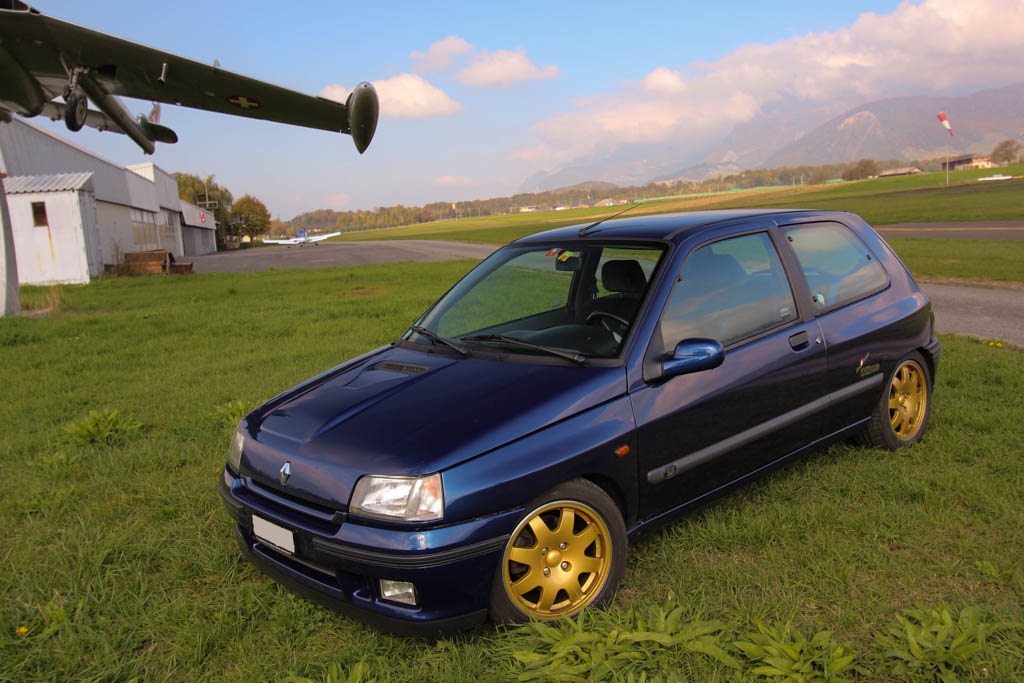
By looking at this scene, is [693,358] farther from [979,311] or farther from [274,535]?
[979,311]

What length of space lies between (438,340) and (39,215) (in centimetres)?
2567

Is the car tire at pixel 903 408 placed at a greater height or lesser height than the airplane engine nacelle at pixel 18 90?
lesser

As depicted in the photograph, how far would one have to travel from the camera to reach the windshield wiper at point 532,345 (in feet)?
9.68

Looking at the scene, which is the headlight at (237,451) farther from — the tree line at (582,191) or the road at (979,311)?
the tree line at (582,191)

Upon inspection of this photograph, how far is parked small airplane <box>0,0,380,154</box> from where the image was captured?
371 inches

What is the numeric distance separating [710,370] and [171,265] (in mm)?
30319

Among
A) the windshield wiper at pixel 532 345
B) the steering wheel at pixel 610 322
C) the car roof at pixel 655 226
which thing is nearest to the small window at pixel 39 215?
the car roof at pixel 655 226

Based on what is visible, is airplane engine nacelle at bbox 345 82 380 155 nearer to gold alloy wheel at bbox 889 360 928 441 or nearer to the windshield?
the windshield

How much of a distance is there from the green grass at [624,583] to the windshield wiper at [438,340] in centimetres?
123

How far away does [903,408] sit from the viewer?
4242 mm

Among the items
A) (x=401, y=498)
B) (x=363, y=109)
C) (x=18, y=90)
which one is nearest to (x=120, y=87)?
(x=18, y=90)

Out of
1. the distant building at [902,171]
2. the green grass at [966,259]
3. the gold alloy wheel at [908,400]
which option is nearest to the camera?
the gold alloy wheel at [908,400]

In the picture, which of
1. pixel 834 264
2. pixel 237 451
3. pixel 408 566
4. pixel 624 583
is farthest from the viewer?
pixel 834 264

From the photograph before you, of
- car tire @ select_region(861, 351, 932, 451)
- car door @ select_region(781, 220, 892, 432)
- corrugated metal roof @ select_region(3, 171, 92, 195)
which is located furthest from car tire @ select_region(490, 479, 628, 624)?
corrugated metal roof @ select_region(3, 171, 92, 195)
